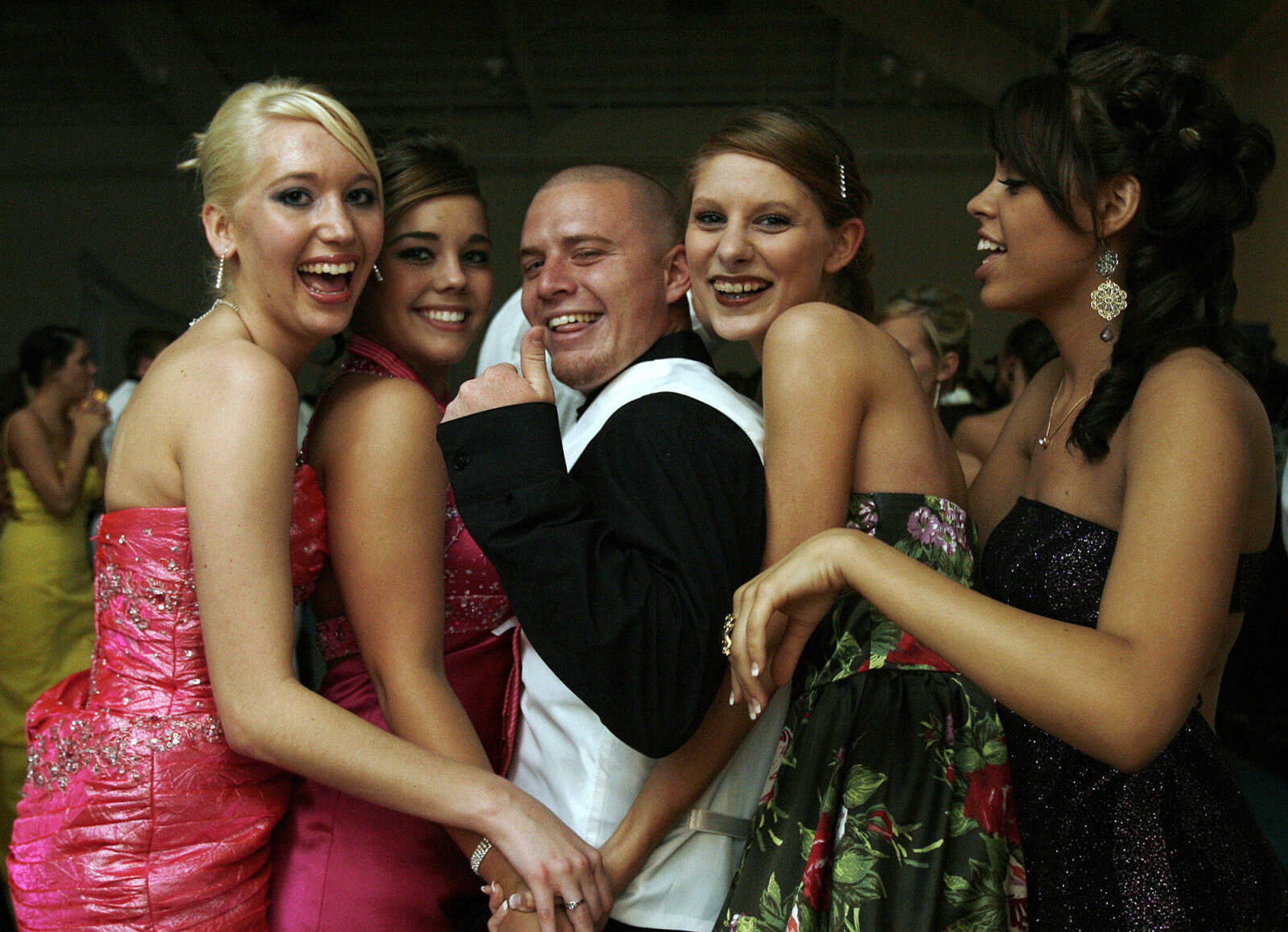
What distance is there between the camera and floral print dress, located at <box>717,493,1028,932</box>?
1.38 meters

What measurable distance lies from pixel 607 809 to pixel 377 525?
51cm

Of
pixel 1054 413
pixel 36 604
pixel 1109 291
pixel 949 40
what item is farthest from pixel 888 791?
pixel 949 40

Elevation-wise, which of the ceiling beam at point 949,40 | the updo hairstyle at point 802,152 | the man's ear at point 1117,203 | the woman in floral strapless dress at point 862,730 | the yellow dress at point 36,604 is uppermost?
the ceiling beam at point 949,40

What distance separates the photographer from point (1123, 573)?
4.14 feet

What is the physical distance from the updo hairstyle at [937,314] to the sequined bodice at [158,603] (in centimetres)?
221

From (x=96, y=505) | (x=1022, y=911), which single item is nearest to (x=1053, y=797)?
(x=1022, y=911)

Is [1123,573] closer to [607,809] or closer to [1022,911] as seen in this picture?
[1022,911]

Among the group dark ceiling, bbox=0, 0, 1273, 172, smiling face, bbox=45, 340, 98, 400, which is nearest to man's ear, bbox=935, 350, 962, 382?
smiling face, bbox=45, 340, 98, 400

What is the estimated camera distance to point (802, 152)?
1.70 meters

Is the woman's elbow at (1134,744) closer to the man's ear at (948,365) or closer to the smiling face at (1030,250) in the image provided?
the smiling face at (1030,250)

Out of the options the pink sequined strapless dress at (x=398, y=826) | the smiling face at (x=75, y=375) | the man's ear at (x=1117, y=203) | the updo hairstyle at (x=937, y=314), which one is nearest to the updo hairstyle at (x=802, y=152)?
the man's ear at (x=1117, y=203)

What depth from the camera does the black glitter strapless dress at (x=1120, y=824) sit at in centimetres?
140

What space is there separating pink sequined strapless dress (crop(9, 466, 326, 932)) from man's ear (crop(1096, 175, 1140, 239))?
1.14 meters

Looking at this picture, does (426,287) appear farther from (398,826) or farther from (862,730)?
(862,730)
